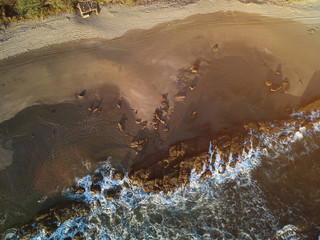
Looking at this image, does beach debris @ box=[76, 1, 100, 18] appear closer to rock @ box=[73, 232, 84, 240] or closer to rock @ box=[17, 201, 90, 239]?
rock @ box=[17, 201, 90, 239]

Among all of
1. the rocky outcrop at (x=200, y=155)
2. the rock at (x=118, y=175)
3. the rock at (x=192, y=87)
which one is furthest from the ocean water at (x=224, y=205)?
the rock at (x=192, y=87)

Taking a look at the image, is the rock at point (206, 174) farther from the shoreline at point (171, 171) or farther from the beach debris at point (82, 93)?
the beach debris at point (82, 93)

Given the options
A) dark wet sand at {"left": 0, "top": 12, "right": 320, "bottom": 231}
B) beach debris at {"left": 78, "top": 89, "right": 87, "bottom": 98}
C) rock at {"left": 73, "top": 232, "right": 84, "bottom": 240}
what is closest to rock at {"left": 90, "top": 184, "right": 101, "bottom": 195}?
dark wet sand at {"left": 0, "top": 12, "right": 320, "bottom": 231}

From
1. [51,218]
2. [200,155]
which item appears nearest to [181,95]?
[200,155]

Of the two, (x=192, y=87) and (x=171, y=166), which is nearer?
(x=171, y=166)

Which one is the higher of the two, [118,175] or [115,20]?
[115,20]

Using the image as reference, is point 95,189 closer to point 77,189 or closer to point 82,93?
point 77,189

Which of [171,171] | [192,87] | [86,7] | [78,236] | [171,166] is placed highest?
[86,7]
